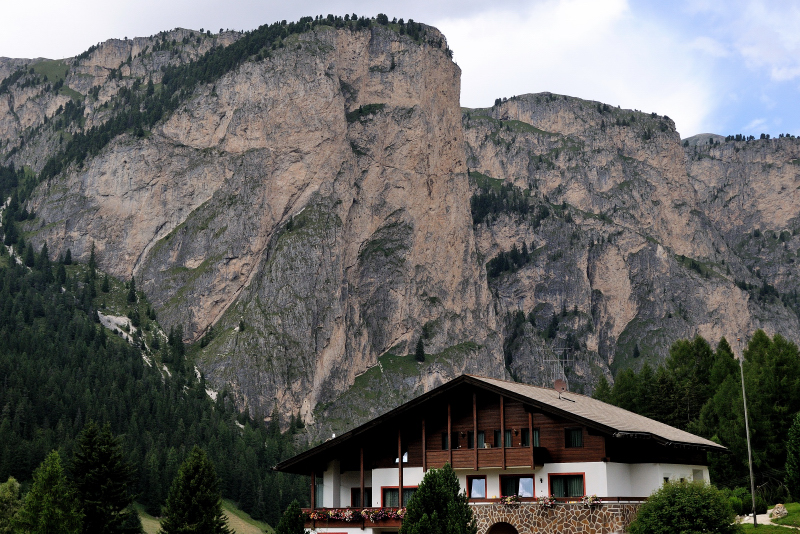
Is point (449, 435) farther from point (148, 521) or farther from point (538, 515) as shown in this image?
point (148, 521)

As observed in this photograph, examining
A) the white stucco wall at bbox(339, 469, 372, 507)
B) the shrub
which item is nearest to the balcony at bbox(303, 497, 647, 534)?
the shrub

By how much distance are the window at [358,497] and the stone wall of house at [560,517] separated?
8090 millimetres

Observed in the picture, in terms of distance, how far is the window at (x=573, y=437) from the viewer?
44281 mm

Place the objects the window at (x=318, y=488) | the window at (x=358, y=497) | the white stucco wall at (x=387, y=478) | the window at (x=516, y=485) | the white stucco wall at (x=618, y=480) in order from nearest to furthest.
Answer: the white stucco wall at (x=618, y=480), the window at (x=516, y=485), the white stucco wall at (x=387, y=478), the window at (x=358, y=497), the window at (x=318, y=488)

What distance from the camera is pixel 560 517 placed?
4262cm

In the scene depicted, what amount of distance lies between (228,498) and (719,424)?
92.1m

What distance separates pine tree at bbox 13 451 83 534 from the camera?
52.1m

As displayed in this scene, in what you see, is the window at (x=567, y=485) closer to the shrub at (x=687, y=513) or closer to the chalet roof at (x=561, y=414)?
the chalet roof at (x=561, y=414)

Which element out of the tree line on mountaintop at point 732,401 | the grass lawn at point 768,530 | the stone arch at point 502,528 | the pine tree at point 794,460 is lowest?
the grass lawn at point 768,530

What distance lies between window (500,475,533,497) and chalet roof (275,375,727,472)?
147 inches

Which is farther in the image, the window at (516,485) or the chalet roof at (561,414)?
the window at (516,485)

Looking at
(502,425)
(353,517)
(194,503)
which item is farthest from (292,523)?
(194,503)

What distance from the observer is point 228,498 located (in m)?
146

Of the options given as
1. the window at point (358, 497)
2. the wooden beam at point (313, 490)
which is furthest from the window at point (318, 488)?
the window at point (358, 497)
